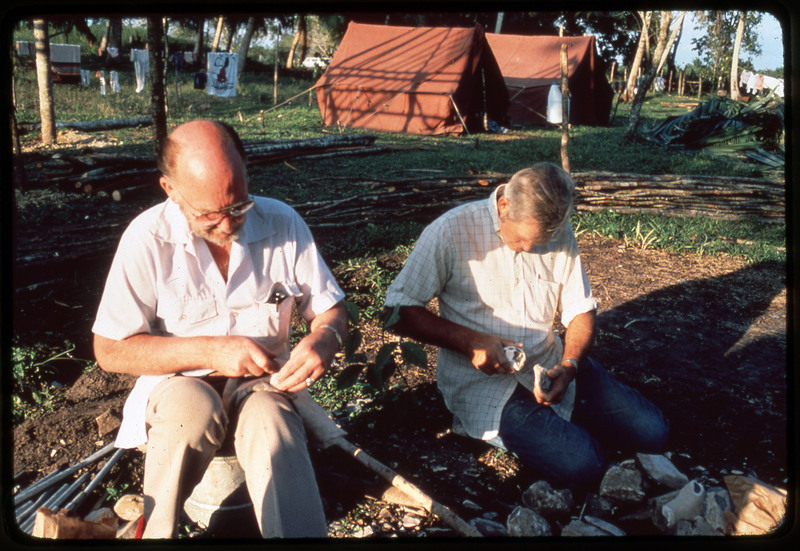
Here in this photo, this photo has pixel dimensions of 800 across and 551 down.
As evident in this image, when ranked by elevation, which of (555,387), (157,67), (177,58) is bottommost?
(555,387)

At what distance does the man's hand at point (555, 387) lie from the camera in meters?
2.53

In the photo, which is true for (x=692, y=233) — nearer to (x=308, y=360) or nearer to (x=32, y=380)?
(x=308, y=360)

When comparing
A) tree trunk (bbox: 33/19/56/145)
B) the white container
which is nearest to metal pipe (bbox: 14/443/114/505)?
tree trunk (bbox: 33/19/56/145)

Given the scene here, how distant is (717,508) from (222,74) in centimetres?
1830

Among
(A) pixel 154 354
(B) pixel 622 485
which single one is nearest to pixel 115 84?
(A) pixel 154 354

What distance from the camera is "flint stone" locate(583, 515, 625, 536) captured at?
231cm

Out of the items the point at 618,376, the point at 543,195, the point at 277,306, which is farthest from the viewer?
the point at 618,376

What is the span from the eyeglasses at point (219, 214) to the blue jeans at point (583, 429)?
1.43 meters

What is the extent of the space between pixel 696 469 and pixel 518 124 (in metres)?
16.9

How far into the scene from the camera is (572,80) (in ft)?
60.2

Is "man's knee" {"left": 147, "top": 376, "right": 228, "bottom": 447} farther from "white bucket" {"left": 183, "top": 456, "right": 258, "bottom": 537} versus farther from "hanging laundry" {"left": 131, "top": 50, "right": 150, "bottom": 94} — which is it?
"hanging laundry" {"left": 131, "top": 50, "right": 150, "bottom": 94}

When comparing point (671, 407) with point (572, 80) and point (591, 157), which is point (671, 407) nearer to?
point (591, 157)

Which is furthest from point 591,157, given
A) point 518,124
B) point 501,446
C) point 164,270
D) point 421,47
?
point 164,270

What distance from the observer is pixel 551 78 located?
18.2m
